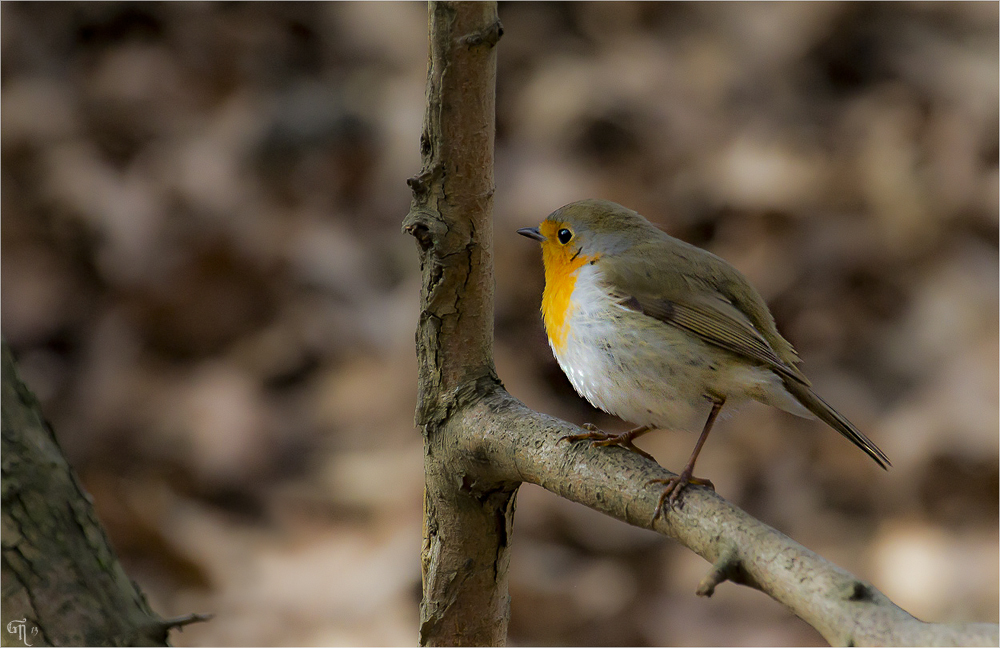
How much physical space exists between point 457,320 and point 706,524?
627 mm

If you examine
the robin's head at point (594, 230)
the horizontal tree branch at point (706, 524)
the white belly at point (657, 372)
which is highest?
the robin's head at point (594, 230)

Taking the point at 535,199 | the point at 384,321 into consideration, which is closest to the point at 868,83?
the point at 535,199

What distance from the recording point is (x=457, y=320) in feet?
5.44

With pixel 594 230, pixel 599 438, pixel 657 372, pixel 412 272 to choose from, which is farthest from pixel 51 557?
pixel 412 272

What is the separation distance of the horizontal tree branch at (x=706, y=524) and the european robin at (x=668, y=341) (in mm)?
147

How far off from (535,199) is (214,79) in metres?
1.95

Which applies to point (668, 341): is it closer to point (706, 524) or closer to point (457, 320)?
point (457, 320)

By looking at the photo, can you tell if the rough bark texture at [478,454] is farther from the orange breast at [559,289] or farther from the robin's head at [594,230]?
the robin's head at [594,230]

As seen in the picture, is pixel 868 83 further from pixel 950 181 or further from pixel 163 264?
pixel 163 264

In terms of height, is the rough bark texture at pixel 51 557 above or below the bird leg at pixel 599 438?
below

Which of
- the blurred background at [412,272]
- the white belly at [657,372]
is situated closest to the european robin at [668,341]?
the white belly at [657,372]

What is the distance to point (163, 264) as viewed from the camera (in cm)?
395

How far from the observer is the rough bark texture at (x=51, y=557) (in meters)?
1.35

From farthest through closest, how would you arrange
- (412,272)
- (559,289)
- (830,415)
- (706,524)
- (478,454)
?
(412,272)
(559,289)
(830,415)
(478,454)
(706,524)
